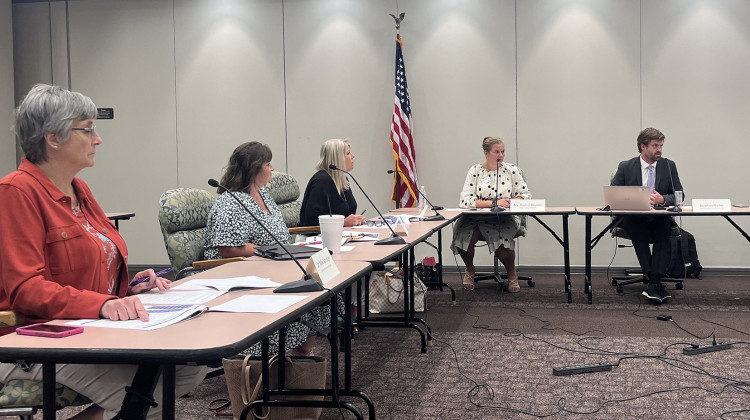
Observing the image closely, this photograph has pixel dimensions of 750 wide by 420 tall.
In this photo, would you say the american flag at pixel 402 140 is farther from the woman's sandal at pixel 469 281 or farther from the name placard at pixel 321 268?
the name placard at pixel 321 268

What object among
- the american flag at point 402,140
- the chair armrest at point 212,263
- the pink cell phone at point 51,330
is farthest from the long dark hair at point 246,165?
the american flag at point 402,140

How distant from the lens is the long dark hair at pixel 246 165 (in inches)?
130

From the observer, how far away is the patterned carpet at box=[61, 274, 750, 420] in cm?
289

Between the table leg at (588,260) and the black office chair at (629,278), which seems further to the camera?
the black office chair at (629,278)

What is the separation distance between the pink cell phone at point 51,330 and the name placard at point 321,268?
722 mm

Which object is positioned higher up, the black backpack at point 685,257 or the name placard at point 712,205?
the name placard at point 712,205

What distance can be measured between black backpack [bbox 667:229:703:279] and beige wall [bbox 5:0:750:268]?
408mm

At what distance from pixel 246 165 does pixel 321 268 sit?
1346 millimetres

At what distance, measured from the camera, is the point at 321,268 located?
2.12 metres

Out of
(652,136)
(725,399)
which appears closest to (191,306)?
(725,399)

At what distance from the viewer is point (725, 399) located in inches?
115

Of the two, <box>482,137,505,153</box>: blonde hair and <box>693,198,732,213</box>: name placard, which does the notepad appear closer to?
<box>693,198,732,213</box>: name placard

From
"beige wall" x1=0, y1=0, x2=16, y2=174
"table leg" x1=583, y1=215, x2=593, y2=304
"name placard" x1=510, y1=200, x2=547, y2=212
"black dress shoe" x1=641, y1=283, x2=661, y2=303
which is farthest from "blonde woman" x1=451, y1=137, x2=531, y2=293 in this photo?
"beige wall" x1=0, y1=0, x2=16, y2=174

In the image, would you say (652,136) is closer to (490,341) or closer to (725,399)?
(490,341)
